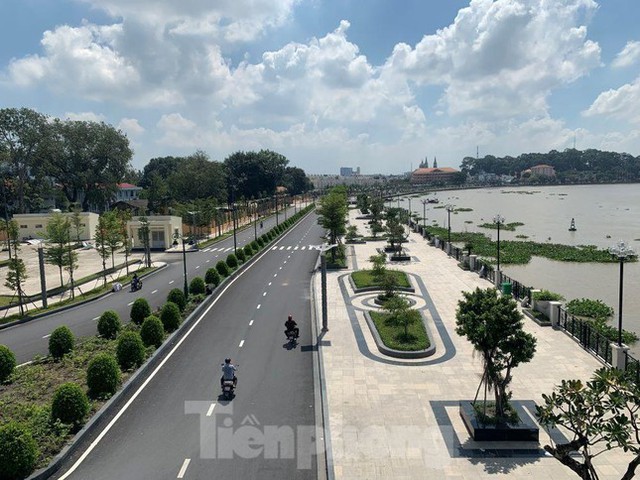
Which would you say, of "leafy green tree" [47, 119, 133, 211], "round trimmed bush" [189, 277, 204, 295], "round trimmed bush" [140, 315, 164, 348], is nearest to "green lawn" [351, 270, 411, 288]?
"round trimmed bush" [189, 277, 204, 295]

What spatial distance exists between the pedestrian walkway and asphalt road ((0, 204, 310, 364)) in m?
12.5

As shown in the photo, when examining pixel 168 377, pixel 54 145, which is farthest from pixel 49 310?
pixel 54 145

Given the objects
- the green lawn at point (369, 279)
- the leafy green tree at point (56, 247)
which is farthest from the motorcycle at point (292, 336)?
the leafy green tree at point (56, 247)

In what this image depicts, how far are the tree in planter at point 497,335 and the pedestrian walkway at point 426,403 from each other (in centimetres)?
148

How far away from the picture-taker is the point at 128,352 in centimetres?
1839

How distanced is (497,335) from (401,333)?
8636 millimetres

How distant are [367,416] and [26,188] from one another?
78496mm

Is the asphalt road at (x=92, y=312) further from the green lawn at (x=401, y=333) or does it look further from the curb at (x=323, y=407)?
the green lawn at (x=401, y=333)

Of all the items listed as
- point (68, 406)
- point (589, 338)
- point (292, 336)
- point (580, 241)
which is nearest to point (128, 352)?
→ point (68, 406)

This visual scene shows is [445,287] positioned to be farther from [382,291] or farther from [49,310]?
[49,310]

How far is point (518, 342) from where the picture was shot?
13023mm

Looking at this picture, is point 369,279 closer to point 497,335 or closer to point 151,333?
point 151,333

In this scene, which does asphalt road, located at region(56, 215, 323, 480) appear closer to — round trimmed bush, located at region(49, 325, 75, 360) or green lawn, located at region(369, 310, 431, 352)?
green lawn, located at region(369, 310, 431, 352)

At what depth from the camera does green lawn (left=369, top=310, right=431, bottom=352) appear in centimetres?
2003
